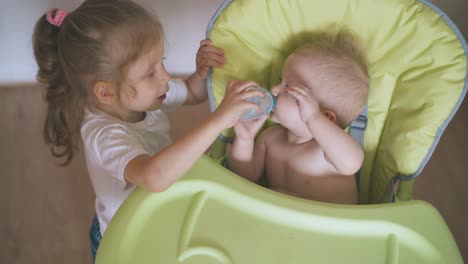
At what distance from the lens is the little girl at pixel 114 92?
718 mm

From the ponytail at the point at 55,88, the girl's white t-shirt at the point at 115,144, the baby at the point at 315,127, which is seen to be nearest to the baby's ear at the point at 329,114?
the baby at the point at 315,127

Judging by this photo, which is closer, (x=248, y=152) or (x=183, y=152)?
(x=183, y=152)

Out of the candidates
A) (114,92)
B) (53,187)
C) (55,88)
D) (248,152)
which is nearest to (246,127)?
(248,152)

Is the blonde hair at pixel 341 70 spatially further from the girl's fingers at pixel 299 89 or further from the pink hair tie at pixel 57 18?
the pink hair tie at pixel 57 18

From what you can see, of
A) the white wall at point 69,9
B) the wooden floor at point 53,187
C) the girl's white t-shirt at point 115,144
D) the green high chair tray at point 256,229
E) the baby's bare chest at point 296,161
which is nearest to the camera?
the green high chair tray at point 256,229

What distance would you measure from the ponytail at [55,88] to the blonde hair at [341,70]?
17.6 inches

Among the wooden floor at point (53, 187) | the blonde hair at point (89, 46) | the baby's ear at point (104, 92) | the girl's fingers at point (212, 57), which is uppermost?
the blonde hair at point (89, 46)

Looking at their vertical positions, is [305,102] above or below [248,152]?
above

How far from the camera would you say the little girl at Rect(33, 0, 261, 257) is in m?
0.72

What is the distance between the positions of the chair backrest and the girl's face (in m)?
0.11

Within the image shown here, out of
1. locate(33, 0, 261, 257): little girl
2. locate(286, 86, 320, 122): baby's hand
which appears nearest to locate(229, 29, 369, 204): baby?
locate(286, 86, 320, 122): baby's hand

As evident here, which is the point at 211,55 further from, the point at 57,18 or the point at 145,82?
the point at 57,18

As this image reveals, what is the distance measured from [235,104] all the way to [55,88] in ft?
1.25

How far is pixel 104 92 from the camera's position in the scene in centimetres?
85
